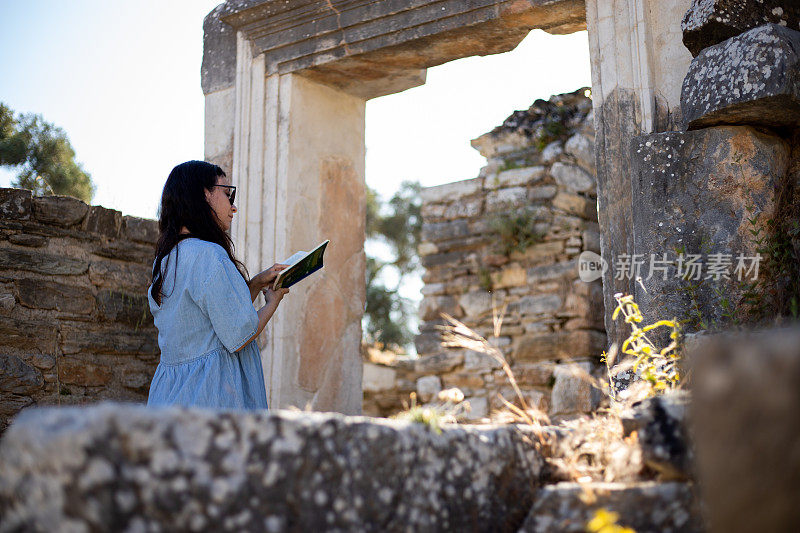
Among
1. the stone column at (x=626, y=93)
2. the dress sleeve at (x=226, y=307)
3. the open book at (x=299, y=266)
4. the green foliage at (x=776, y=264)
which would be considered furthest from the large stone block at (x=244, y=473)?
the stone column at (x=626, y=93)

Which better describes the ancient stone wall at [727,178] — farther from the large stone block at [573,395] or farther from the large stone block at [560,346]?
the large stone block at [560,346]

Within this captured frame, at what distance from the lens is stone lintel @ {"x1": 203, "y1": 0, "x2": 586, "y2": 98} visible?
371 cm

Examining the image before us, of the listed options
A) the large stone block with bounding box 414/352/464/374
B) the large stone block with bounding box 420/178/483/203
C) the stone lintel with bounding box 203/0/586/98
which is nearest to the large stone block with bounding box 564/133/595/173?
the large stone block with bounding box 420/178/483/203

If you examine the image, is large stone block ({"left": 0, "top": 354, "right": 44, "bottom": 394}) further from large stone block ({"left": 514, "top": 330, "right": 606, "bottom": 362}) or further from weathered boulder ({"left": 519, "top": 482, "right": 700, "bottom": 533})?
large stone block ({"left": 514, "top": 330, "right": 606, "bottom": 362})

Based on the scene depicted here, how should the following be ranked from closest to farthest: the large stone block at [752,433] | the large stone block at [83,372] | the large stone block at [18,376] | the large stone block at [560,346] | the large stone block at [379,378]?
1. the large stone block at [752,433]
2. the large stone block at [18,376]
3. the large stone block at [83,372]
4. the large stone block at [560,346]
5. the large stone block at [379,378]

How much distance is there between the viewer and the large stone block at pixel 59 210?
379 centimetres

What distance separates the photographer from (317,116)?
4.51m

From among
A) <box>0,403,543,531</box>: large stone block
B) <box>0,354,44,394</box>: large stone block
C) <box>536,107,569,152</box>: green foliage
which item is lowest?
<box>0,403,543,531</box>: large stone block

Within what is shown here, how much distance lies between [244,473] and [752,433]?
697 millimetres

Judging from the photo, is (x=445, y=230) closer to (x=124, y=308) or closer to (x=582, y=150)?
(x=582, y=150)

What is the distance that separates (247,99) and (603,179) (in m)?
2.15

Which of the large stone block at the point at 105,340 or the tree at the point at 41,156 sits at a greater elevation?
the tree at the point at 41,156

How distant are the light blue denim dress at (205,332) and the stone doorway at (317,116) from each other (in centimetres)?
150

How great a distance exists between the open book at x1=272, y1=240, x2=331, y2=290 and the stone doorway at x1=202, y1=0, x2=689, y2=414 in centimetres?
142
